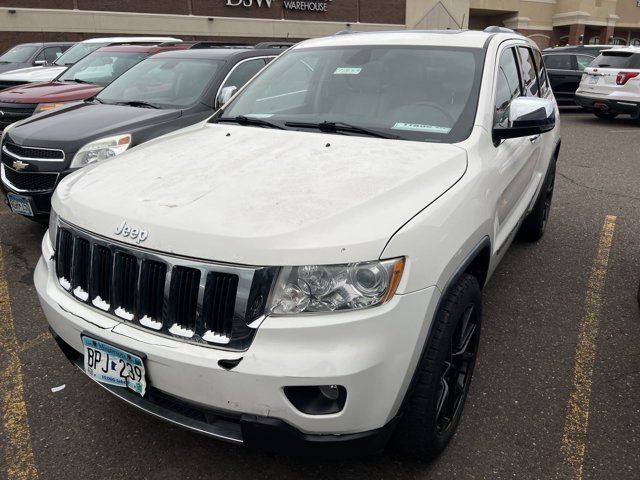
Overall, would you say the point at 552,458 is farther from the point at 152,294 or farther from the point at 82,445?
the point at 82,445

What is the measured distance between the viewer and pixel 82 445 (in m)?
2.45

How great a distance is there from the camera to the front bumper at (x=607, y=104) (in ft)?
37.3

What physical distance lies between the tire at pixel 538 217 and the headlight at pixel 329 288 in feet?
9.96

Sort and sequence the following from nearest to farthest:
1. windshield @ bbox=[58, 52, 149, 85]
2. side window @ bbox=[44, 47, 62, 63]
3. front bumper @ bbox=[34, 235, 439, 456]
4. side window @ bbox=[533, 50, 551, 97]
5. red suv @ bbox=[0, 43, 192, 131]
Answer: front bumper @ bbox=[34, 235, 439, 456]
side window @ bbox=[533, 50, 551, 97]
red suv @ bbox=[0, 43, 192, 131]
windshield @ bbox=[58, 52, 149, 85]
side window @ bbox=[44, 47, 62, 63]

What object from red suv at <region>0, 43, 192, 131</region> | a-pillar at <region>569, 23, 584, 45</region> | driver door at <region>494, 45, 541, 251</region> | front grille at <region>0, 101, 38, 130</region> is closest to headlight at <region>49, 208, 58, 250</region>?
driver door at <region>494, 45, 541, 251</region>

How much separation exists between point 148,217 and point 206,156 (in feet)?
2.37

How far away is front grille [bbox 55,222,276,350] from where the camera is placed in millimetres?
1811

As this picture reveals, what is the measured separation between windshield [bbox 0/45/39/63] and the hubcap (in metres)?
13.6

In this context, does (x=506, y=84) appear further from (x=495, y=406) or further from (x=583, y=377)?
(x=495, y=406)

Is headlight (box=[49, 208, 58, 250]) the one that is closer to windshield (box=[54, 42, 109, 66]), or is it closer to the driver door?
the driver door

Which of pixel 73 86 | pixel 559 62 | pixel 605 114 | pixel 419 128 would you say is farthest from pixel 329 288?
pixel 559 62

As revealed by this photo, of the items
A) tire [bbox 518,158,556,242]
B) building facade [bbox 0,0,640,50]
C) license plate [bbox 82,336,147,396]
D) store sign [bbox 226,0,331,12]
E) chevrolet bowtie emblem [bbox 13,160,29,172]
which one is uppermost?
store sign [bbox 226,0,331,12]

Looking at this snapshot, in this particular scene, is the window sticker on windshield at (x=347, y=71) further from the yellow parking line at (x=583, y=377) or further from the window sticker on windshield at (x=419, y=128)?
the yellow parking line at (x=583, y=377)

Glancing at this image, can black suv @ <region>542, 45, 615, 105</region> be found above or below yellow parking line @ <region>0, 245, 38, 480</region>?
above
